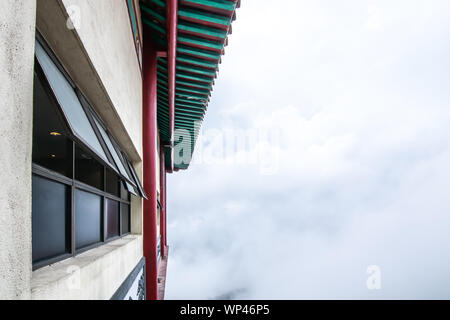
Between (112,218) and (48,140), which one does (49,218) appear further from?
(112,218)

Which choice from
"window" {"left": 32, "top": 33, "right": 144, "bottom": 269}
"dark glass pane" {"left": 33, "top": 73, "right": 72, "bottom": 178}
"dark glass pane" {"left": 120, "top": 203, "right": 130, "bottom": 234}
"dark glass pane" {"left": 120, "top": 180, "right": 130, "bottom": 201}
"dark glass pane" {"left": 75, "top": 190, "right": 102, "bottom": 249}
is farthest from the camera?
"dark glass pane" {"left": 120, "top": 203, "right": 130, "bottom": 234}

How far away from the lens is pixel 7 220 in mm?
1094

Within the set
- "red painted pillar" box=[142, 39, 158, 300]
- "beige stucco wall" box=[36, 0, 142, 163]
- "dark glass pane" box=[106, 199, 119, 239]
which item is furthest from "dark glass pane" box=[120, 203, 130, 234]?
"beige stucco wall" box=[36, 0, 142, 163]

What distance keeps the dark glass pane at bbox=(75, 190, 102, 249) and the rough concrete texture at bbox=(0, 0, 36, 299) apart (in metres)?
1.40

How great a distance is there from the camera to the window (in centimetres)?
181

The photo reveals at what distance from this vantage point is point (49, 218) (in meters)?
1.99

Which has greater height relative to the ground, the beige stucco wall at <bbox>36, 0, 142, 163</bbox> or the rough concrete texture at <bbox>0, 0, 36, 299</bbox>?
the beige stucco wall at <bbox>36, 0, 142, 163</bbox>

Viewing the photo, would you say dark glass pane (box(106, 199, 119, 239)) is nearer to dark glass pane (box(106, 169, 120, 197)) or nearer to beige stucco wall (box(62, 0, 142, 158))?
Answer: dark glass pane (box(106, 169, 120, 197))

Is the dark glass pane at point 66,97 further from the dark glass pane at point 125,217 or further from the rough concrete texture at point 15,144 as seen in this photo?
the dark glass pane at point 125,217

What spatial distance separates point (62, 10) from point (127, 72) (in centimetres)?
242

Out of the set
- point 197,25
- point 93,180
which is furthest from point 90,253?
point 197,25

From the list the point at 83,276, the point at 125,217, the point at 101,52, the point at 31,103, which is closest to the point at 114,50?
the point at 101,52

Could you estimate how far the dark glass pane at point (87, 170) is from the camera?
307 centimetres

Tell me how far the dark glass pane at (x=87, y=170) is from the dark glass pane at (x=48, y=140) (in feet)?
1.18
